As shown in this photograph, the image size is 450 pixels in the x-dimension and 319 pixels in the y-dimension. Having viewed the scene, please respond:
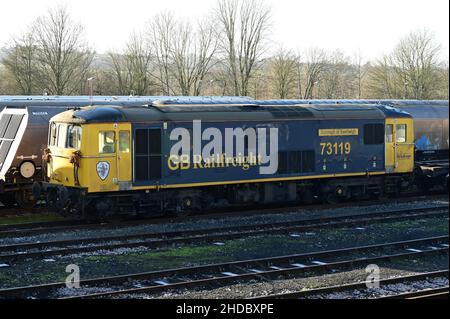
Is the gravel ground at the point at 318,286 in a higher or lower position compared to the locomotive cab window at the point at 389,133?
lower

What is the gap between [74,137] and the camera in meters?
19.8

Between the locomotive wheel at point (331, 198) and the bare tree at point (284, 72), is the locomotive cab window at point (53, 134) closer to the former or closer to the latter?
the locomotive wheel at point (331, 198)

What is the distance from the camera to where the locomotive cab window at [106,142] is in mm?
19547

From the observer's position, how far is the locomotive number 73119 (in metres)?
23.9

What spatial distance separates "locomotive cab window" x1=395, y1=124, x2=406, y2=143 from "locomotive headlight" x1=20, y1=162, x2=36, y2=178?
13.3m

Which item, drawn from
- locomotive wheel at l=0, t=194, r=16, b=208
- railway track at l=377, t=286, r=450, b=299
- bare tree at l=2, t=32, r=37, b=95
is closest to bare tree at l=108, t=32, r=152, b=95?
bare tree at l=2, t=32, r=37, b=95

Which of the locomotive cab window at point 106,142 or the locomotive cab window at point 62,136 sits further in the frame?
the locomotive cab window at point 62,136

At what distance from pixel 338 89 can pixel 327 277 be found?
5660 centimetres

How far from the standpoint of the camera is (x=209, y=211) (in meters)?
23.3

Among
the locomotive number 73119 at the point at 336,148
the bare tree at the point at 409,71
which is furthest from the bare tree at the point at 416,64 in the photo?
the locomotive number 73119 at the point at 336,148

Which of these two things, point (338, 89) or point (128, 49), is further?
point (338, 89)

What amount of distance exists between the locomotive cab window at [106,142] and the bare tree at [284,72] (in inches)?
1747
